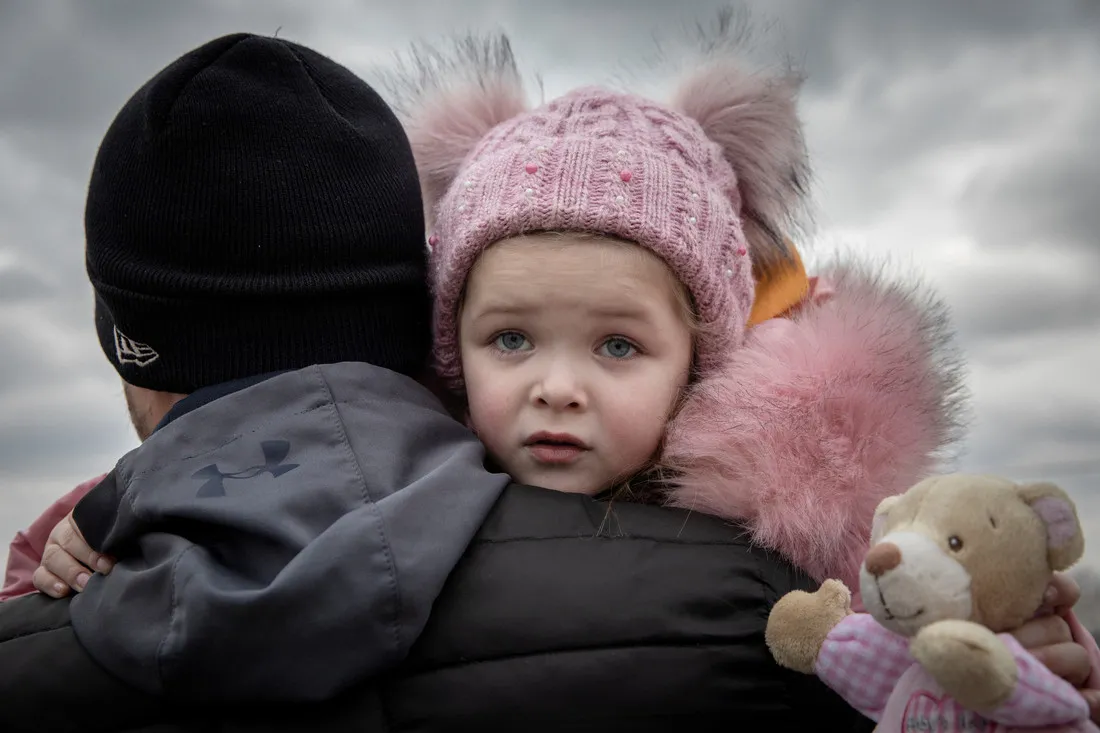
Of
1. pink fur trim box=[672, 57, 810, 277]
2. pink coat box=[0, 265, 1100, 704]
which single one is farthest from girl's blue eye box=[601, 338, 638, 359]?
pink fur trim box=[672, 57, 810, 277]

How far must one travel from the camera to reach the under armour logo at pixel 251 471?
1280mm

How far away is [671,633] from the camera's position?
131cm

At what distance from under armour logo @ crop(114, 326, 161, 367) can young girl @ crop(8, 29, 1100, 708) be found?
353 millimetres

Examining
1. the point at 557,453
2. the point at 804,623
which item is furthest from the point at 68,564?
the point at 804,623

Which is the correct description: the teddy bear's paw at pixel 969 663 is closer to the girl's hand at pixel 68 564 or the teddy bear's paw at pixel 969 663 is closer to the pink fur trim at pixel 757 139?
the girl's hand at pixel 68 564

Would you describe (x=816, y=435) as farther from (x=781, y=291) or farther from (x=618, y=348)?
(x=781, y=291)

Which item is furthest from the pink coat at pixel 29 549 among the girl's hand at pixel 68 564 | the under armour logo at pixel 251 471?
the under armour logo at pixel 251 471

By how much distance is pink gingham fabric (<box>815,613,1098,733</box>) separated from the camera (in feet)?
3.27

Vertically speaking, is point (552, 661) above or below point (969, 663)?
below

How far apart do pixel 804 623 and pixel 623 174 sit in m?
0.87

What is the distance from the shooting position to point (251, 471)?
4.27 feet

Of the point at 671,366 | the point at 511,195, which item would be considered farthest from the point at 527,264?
the point at 671,366

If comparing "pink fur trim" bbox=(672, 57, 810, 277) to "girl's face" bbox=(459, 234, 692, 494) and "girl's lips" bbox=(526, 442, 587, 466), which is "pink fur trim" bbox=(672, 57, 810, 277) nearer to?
"girl's face" bbox=(459, 234, 692, 494)

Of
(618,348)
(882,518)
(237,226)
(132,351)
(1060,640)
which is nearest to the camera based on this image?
(1060,640)
